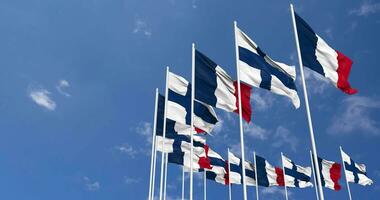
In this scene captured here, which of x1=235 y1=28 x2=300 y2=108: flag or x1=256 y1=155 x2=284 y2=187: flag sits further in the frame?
x1=256 y1=155 x2=284 y2=187: flag

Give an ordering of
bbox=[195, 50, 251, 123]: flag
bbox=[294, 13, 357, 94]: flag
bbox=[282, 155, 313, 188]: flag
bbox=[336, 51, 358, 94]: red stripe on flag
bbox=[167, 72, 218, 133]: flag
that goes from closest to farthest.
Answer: bbox=[336, 51, 358, 94]: red stripe on flag < bbox=[294, 13, 357, 94]: flag < bbox=[195, 50, 251, 123]: flag < bbox=[167, 72, 218, 133]: flag < bbox=[282, 155, 313, 188]: flag

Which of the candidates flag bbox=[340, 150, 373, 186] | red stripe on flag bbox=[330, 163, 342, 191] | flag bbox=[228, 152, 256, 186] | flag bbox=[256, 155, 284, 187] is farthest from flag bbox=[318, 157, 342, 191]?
flag bbox=[228, 152, 256, 186]

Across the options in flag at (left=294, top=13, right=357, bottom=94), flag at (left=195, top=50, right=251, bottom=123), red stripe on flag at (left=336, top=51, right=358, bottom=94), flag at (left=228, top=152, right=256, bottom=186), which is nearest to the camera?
red stripe on flag at (left=336, top=51, right=358, bottom=94)

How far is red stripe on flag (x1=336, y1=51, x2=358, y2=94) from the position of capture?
1468 centimetres

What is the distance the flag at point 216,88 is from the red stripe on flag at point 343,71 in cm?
379

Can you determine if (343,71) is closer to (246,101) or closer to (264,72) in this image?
(264,72)

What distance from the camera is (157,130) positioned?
25328 mm

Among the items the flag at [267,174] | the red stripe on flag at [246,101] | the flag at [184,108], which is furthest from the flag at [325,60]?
the flag at [267,174]

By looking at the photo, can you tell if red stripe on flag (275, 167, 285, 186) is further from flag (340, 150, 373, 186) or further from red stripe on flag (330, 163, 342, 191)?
flag (340, 150, 373, 186)

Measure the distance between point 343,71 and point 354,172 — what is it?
22917 mm

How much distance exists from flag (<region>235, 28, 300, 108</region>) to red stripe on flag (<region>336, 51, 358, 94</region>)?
5.62ft

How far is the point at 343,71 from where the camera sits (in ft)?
49.2

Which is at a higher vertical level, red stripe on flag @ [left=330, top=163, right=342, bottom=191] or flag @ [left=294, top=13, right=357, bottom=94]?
red stripe on flag @ [left=330, top=163, right=342, bottom=191]

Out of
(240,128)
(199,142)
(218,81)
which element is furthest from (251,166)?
(240,128)
